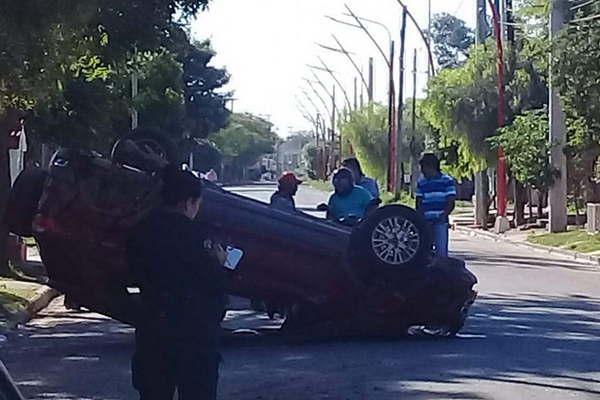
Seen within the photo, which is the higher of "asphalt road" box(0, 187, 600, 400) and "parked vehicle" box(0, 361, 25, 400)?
"parked vehicle" box(0, 361, 25, 400)

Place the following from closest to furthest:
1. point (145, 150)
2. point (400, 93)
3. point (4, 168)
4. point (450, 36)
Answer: point (145, 150) → point (4, 168) → point (400, 93) → point (450, 36)

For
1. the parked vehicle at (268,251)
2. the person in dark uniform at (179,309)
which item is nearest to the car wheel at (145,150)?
the parked vehicle at (268,251)

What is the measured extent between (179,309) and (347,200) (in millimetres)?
9098

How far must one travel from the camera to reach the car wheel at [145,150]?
13.9m

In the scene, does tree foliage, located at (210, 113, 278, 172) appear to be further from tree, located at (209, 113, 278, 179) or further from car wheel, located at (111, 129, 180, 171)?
car wheel, located at (111, 129, 180, 171)

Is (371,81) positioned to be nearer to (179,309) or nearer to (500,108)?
(500,108)

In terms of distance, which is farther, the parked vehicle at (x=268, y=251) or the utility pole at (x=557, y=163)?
the utility pole at (x=557, y=163)

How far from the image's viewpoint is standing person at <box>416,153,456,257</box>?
1759cm

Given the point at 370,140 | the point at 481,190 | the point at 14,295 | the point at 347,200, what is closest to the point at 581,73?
the point at 14,295

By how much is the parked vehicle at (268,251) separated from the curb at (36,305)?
13.2ft

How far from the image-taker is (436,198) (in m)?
17.7

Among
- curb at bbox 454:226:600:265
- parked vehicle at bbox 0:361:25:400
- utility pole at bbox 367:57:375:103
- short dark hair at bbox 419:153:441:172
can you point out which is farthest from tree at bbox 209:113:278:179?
parked vehicle at bbox 0:361:25:400

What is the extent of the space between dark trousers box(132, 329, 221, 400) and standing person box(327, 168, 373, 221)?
29.1 ft

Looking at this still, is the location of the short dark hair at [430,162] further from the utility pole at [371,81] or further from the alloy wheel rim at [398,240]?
the utility pole at [371,81]
